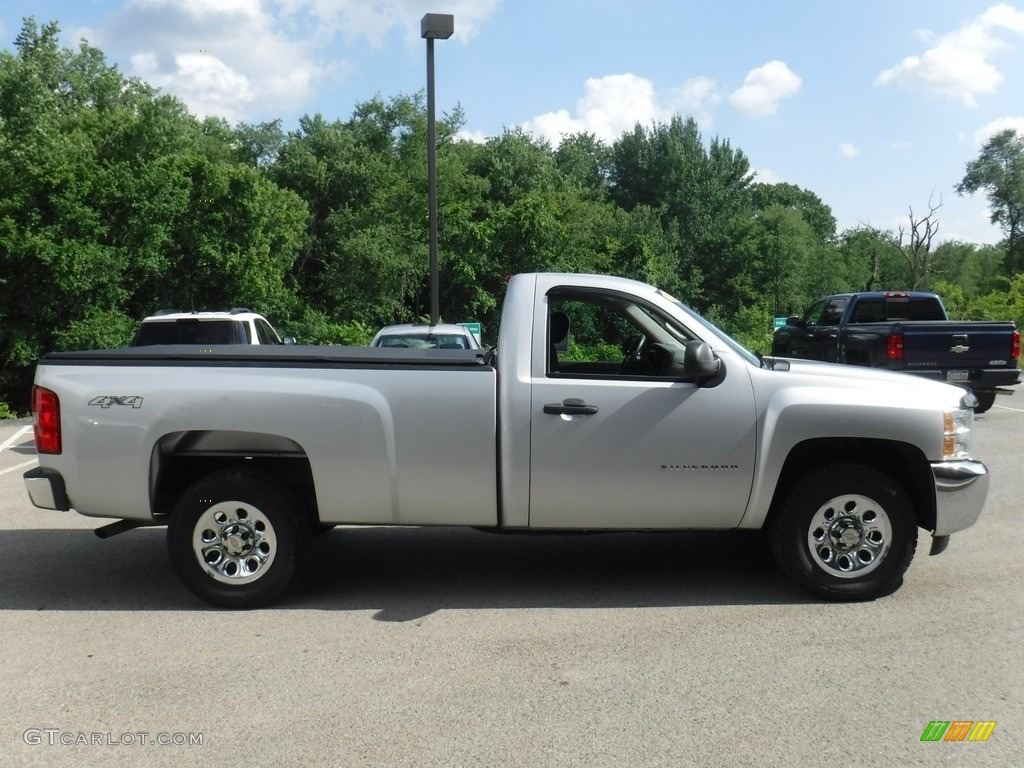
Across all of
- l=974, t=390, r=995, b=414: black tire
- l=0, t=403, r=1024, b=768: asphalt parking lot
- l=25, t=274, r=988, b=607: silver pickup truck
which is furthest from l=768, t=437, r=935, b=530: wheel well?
l=974, t=390, r=995, b=414: black tire

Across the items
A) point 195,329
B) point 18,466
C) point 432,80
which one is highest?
point 432,80

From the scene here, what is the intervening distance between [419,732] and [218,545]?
2.29 m

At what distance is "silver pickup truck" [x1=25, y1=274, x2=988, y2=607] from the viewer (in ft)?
19.8

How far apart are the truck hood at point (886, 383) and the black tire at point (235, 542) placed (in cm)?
300

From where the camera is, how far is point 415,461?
6.05 m

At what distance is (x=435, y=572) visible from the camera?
701cm

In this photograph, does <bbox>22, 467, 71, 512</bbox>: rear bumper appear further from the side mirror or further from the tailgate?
the tailgate

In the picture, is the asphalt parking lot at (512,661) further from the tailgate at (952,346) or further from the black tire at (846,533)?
the tailgate at (952,346)

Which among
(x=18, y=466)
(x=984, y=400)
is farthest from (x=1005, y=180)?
(x=18, y=466)

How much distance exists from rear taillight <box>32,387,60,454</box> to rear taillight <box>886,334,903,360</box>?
39.5 ft

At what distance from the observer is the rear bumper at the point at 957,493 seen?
6.14 metres

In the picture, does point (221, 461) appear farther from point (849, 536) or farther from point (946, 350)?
point (946, 350)

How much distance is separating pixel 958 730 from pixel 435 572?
11.6ft

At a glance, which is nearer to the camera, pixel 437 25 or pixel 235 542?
pixel 235 542
